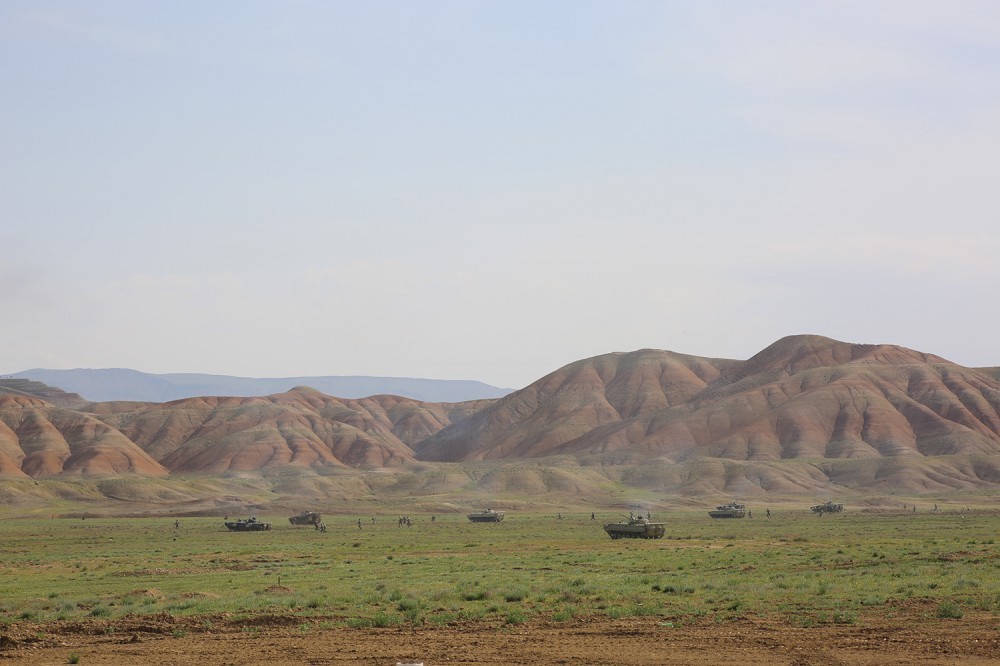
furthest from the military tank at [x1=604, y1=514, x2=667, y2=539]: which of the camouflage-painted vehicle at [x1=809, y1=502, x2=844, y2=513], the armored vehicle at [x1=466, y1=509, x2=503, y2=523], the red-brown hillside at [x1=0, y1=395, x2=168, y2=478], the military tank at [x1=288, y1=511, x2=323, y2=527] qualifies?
the red-brown hillside at [x1=0, y1=395, x2=168, y2=478]

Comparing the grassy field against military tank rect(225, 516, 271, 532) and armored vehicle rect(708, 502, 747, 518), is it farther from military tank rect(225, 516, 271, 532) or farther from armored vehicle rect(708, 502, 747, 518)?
armored vehicle rect(708, 502, 747, 518)

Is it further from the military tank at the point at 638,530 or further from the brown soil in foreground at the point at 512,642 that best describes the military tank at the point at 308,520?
the brown soil in foreground at the point at 512,642

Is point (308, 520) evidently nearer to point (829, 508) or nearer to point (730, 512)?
point (730, 512)

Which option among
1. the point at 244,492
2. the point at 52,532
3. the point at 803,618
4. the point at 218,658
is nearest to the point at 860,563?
the point at 803,618

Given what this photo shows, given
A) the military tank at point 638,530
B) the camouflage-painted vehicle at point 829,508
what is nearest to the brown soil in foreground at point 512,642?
the military tank at point 638,530

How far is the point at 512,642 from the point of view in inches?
900

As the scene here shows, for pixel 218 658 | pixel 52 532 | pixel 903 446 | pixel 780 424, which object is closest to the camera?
pixel 218 658

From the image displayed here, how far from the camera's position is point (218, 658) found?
21453 mm

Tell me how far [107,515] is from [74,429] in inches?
3586

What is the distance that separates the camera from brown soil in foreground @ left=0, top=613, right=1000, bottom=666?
820 inches

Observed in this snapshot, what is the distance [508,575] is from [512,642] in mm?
14971

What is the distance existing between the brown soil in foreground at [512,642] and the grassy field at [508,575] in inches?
36.6

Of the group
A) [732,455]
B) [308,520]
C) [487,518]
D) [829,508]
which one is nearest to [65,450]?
[732,455]

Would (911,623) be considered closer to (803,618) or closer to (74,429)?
(803,618)
